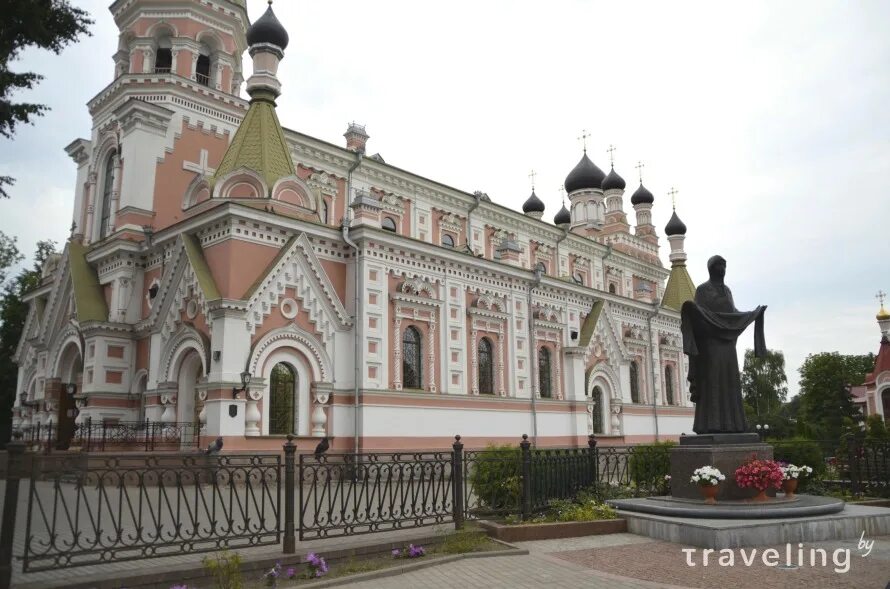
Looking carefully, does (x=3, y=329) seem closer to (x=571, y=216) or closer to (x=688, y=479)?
(x=571, y=216)

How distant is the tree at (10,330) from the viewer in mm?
28453

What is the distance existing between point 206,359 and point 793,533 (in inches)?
500

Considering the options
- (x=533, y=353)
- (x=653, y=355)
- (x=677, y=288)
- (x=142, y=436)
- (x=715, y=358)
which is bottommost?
(x=142, y=436)

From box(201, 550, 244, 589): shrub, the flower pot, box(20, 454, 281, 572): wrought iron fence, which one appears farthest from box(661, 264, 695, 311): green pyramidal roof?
box(201, 550, 244, 589): shrub

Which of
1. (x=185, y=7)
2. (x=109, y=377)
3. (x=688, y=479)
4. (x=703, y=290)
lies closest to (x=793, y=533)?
(x=688, y=479)

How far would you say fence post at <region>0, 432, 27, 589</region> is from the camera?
6113 mm

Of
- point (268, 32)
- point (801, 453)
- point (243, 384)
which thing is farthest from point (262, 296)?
point (801, 453)

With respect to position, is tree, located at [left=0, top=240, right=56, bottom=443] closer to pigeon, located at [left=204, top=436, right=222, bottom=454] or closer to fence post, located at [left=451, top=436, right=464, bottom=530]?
pigeon, located at [left=204, top=436, right=222, bottom=454]

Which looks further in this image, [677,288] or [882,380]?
[882,380]

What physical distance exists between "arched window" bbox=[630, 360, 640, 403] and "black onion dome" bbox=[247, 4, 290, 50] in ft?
63.0

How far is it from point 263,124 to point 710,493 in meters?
15.0

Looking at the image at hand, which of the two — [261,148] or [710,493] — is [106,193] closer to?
[261,148]

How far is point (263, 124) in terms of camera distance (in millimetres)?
19359

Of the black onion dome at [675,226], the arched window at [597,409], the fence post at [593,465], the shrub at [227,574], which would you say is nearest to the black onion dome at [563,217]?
the black onion dome at [675,226]
